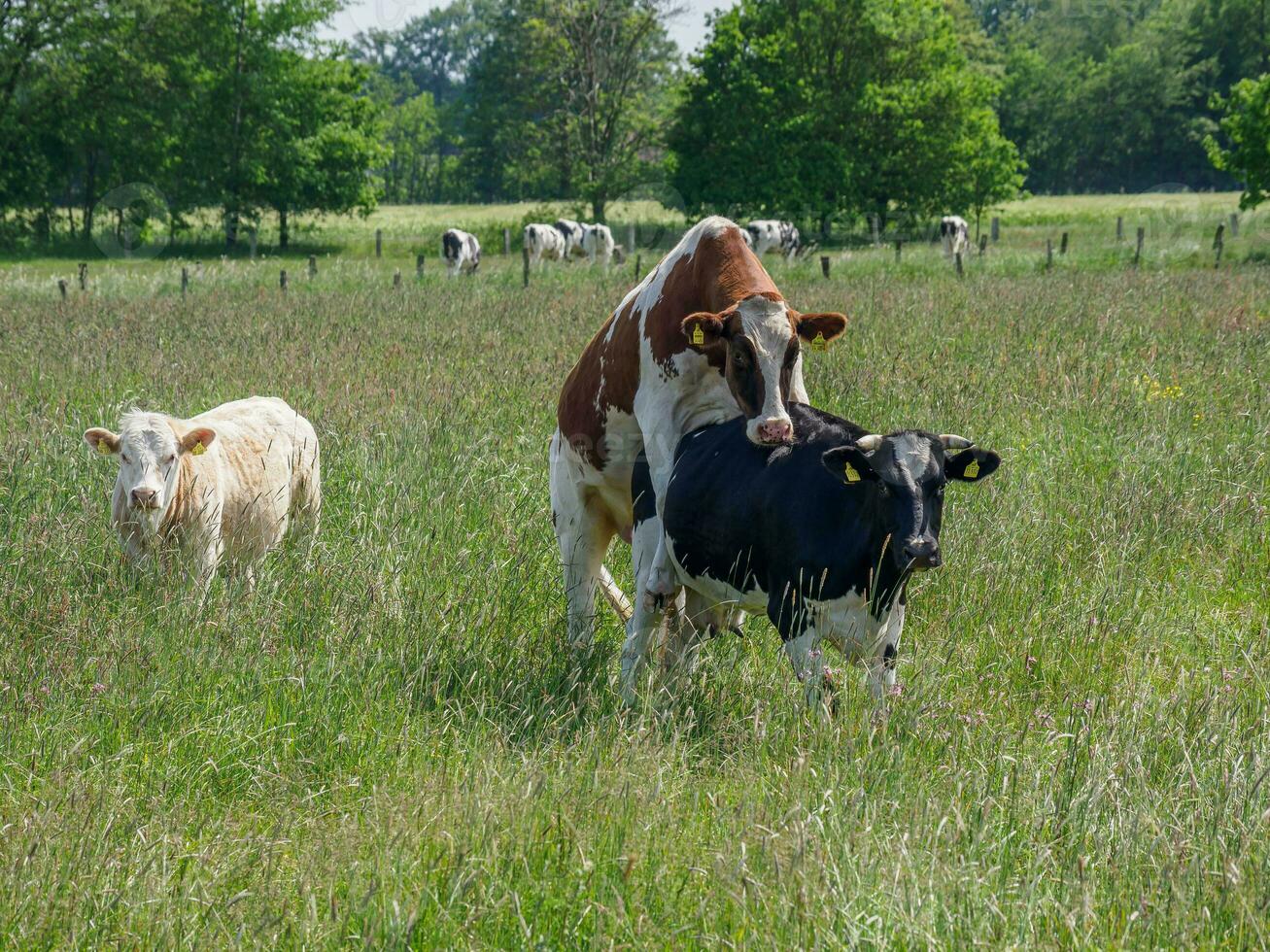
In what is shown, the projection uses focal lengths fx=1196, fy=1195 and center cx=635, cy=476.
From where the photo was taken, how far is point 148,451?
18.7 ft

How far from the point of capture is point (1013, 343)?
11594 mm

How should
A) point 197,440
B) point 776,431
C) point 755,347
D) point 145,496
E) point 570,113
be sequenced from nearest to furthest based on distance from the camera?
1. point 776,431
2. point 755,347
3. point 145,496
4. point 197,440
5. point 570,113

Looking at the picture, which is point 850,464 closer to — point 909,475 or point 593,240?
point 909,475

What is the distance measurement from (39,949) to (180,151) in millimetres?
49236

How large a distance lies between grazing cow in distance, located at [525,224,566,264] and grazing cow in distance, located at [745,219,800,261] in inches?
229

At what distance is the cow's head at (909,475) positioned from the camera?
398 centimetres

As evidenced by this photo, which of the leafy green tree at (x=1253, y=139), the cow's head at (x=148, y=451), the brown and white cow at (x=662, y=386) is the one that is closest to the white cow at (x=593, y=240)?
the leafy green tree at (x=1253, y=139)

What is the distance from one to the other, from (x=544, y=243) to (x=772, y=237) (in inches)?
278

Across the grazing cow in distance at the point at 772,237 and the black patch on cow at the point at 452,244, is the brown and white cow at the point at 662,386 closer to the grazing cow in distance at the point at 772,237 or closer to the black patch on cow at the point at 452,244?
the black patch on cow at the point at 452,244

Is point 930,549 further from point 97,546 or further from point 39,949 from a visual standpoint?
point 97,546

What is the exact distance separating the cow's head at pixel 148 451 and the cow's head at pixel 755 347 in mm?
2574

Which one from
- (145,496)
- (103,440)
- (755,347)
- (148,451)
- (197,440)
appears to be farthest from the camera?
(197,440)

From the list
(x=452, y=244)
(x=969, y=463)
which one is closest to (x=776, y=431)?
(x=969, y=463)

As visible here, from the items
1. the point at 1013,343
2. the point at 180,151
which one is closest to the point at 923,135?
the point at 180,151
